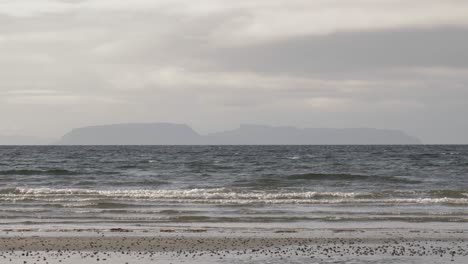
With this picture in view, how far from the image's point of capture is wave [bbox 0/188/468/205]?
111ft

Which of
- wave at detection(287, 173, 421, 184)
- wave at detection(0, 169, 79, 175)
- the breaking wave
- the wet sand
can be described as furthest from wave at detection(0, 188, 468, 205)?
wave at detection(0, 169, 79, 175)

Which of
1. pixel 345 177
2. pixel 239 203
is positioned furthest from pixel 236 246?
pixel 345 177

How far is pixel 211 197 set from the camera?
3647 centimetres

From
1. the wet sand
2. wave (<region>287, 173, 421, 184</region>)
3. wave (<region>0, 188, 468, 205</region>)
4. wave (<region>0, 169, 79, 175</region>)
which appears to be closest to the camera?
the wet sand

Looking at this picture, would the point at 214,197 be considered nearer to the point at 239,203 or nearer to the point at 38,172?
the point at 239,203

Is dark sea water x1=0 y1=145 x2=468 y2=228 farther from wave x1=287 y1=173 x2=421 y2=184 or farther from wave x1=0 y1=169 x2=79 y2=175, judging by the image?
wave x1=0 y1=169 x2=79 y2=175

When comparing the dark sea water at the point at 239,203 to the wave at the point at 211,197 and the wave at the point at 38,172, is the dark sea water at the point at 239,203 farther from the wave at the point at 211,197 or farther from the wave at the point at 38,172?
the wave at the point at 38,172

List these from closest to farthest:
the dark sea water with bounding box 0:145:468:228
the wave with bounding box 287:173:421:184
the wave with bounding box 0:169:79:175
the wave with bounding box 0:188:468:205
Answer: the dark sea water with bounding box 0:145:468:228 < the wave with bounding box 0:188:468:205 < the wave with bounding box 287:173:421:184 < the wave with bounding box 0:169:79:175

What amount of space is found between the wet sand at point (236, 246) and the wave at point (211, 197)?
10.6m

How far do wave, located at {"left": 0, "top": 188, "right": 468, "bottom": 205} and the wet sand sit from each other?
10.6 meters

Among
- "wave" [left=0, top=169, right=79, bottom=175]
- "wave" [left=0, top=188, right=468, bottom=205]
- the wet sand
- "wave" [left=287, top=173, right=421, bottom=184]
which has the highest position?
"wave" [left=0, top=169, right=79, bottom=175]

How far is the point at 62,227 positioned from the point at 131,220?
10.5ft

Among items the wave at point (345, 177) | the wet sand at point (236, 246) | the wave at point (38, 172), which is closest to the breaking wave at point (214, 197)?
the wet sand at point (236, 246)

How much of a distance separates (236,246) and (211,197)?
667 inches
